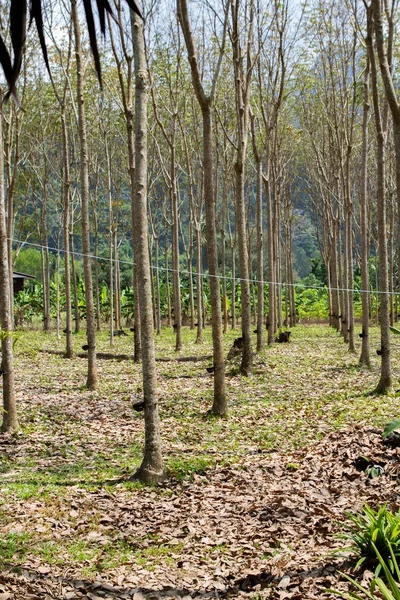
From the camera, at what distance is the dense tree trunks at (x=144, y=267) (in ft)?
19.6

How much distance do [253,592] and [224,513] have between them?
1351 mm

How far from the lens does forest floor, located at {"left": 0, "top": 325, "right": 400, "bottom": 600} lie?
4113 mm

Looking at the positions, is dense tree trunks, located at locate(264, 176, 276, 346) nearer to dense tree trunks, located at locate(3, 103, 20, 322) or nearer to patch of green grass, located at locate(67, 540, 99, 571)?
dense tree trunks, located at locate(3, 103, 20, 322)

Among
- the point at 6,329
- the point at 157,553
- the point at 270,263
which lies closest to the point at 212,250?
the point at 6,329

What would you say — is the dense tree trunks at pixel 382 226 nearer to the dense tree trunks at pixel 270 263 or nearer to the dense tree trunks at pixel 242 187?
the dense tree trunks at pixel 242 187

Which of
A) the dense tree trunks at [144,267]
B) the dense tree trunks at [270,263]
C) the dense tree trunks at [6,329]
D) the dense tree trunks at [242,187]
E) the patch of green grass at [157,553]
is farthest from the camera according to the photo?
the dense tree trunks at [270,263]

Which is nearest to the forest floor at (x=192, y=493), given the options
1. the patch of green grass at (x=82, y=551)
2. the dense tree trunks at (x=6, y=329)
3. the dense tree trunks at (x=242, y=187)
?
the patch of green grass at (x=82, y=551)

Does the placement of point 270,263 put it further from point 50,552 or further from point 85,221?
point 50,552

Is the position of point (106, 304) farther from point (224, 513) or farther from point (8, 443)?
point (224, 513)

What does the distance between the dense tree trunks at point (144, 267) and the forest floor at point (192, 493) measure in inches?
11.0

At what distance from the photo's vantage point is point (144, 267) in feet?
19.8

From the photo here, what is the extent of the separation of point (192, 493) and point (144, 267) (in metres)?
2.27

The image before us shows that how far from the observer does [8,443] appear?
7383mm

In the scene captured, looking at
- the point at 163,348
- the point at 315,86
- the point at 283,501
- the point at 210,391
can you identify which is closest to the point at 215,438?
the point at 283,501
